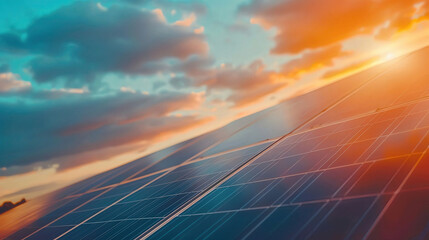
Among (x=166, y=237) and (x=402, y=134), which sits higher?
(x=402, y=134)

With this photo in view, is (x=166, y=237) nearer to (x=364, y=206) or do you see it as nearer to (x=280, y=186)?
(x=280, y=186)

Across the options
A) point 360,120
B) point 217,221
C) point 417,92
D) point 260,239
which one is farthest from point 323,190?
point 417,92

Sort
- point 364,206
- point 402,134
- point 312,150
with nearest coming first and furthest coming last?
point 364,206, point 402,134, point 312,150

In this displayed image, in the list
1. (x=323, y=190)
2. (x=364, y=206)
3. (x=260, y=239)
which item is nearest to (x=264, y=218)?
(x=260, y=239)

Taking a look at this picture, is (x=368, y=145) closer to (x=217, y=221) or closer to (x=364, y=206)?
(x=364, y=206)

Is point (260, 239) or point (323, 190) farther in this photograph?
point (323, 190)

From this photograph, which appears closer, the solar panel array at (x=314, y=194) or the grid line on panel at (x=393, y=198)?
the grid line on panel at (x=393, y=198)

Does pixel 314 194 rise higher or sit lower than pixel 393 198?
lower

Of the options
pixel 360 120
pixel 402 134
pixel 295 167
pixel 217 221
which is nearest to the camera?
pixel 217 221

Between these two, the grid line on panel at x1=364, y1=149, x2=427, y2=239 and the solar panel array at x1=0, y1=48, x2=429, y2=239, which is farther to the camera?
the solar panel array at x1=0, y1=48, x2=429, y2=239

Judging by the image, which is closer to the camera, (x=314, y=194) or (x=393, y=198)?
(x=393, y=198)
